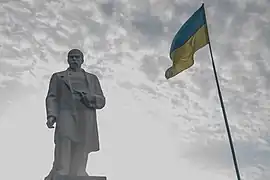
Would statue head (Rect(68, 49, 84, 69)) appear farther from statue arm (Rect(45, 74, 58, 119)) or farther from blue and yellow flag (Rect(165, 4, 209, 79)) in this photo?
blue and yellow flag (Rect(165, 4, 209, 79))

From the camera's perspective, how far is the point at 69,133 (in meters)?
10.7

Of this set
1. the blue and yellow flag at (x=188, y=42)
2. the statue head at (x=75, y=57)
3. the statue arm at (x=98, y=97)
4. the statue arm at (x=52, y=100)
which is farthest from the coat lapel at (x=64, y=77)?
the blue and yellow flag at (x=188, y=42)

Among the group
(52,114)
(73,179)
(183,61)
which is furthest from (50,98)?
(183,61)

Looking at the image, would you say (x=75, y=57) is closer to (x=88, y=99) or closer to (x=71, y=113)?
(x=88, y=99)

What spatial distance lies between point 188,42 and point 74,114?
4860 mm

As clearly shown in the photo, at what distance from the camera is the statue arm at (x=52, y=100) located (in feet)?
35.6

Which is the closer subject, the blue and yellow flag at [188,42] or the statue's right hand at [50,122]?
the statue's right hand at [50,122]

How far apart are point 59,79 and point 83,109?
90 centimetres

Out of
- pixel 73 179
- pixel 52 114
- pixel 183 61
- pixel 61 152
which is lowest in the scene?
pixel 73 179

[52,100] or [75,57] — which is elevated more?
[75,57]

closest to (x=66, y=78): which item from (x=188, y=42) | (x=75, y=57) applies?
(x=75, y=57)

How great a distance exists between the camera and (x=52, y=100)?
1107 centimetres

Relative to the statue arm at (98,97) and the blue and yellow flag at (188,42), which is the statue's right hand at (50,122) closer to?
the statue arm at (98,97)

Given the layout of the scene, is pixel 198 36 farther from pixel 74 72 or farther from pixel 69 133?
pixel 69 133
